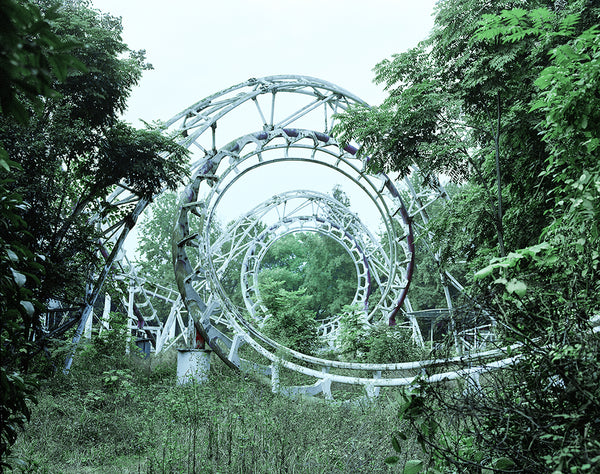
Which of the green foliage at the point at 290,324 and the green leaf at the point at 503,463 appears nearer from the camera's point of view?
the green leaf at the point at 503,463

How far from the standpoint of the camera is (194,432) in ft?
13.9

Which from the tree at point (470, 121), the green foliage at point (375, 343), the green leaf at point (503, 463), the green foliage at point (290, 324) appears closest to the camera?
the green leaf at point (503, 463)

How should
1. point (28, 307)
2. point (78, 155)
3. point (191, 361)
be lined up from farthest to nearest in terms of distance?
1. point (191, 361)
2. point (78, 155)
3. point (28, 307)

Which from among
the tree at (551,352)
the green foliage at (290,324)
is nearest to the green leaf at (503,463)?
the tree at (551,352)

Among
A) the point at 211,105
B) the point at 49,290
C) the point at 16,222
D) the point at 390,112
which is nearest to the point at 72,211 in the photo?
the point at 49,290

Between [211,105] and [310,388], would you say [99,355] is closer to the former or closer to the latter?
[310,388]

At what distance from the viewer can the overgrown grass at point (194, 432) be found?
413cm

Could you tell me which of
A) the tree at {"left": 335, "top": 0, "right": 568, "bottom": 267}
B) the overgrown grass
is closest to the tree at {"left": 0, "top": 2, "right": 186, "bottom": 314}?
the overgrown grass

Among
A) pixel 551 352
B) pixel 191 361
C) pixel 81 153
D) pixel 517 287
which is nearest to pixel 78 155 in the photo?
pixel 81 153

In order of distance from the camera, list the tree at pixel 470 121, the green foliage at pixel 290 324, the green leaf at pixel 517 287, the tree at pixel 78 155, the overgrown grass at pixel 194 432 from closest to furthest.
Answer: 1. the green leaf at pixel 517 287
2. the overgrown grass at pixel 194 432
3. the tree at pixel 470 121
4. the tree at pixel 78 155
5. the green foliage at pixel 290 324

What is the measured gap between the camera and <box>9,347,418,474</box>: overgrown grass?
413cm

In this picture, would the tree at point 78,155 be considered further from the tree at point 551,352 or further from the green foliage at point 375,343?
the green foliage at point 375,343

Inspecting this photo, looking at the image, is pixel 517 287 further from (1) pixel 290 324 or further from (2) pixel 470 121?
(1) pixel 290 324

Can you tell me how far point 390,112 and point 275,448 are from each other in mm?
5603
